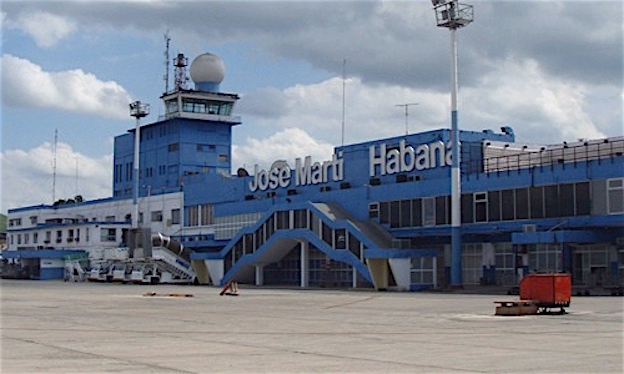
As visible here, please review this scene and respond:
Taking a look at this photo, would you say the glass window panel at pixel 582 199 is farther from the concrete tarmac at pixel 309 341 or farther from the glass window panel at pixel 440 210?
the concrete tarmac at pixel 309 341

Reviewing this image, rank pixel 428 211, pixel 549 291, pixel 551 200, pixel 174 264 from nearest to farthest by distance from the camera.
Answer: pixel 549 291, pixel 551 200, pixel 428 211, pixel 174 264

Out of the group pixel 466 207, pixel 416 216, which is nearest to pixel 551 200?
pixel 466 207

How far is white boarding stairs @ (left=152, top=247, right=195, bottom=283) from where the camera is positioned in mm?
95562

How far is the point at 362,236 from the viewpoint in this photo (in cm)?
7269

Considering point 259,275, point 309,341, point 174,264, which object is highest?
point 174,264

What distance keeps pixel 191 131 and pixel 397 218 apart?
165ft

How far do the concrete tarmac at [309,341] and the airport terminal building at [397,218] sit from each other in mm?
25171

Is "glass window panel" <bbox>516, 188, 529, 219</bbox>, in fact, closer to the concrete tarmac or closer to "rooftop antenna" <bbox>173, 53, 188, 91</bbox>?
the concrete tarmac

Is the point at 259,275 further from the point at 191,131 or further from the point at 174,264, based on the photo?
the point at 191,131

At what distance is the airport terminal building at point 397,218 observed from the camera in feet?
207

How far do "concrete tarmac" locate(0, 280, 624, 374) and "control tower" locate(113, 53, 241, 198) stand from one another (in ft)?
265

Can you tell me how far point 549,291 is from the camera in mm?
34969

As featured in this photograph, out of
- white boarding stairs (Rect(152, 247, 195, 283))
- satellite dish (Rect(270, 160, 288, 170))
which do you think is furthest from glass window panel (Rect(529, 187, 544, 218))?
white boarding stairs (Rect(152, 247, 195, 283))

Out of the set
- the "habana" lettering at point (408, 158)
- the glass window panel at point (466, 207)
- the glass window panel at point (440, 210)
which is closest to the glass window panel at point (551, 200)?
the glass window panel at point (466, 207)
